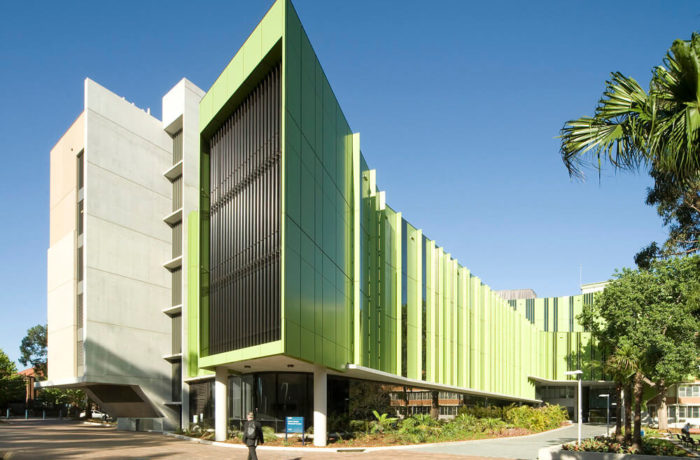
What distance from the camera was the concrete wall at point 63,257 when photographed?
45.9 meters

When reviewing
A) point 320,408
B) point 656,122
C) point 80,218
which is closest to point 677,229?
point 320,408

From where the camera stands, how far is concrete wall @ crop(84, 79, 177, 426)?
43.8 meters

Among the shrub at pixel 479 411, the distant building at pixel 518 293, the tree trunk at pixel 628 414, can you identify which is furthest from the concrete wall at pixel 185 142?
the distant building at pixel 518 293

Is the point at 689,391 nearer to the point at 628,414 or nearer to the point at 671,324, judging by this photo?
the point at 671,324

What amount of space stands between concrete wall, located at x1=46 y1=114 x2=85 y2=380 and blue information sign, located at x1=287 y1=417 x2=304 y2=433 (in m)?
23.8

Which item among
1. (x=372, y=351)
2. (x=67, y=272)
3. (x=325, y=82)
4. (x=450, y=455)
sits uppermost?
(x=325, y=82)

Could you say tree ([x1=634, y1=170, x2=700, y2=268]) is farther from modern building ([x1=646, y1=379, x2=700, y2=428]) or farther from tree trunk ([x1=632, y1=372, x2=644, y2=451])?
modern building ([x1=646, y1=379, x2=700, y2=428])

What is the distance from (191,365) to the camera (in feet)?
129

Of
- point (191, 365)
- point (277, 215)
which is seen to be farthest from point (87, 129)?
point (277, 215)

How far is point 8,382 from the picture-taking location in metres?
74.1

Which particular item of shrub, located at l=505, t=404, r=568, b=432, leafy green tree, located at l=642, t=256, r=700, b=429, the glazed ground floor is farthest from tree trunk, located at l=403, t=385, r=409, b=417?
leafy green tree, located at l=642, t=256, r=700, b=429

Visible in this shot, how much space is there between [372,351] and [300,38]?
55.5 ft

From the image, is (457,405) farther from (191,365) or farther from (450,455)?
(450,455)

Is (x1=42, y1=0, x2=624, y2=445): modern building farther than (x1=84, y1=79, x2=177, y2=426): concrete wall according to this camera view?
No
